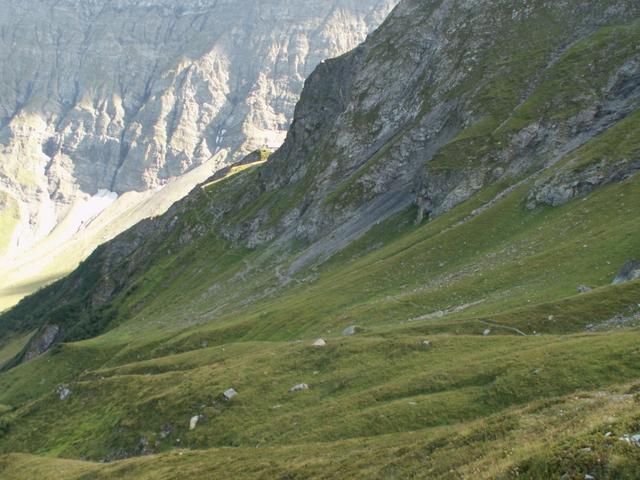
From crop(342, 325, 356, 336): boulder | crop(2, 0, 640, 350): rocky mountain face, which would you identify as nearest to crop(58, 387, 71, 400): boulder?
crop(342, 325, 356, 336): boulder

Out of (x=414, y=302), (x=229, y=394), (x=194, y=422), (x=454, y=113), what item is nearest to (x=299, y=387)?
(x=229, y=394)

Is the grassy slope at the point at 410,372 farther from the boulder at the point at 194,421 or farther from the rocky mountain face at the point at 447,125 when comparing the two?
the rocky mountain face at the point at 447,125

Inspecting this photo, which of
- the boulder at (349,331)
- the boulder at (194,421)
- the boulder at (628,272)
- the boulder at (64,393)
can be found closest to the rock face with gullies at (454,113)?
the boulder at (628,272)

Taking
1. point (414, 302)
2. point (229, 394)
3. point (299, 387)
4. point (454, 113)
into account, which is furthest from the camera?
point (454, 113)

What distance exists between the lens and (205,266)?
534ft

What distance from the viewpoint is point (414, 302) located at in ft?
215

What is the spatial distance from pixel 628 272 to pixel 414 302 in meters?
23.0

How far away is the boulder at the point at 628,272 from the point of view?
49.3 metres

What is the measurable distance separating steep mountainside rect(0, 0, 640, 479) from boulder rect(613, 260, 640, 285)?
20 cm

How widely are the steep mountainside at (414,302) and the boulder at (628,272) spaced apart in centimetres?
20

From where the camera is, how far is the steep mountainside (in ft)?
108

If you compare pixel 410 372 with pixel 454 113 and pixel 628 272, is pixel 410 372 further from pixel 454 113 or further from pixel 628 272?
pixel 454 113

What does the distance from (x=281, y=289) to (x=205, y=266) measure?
191 feet

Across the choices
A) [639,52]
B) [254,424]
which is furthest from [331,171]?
[254,424]
